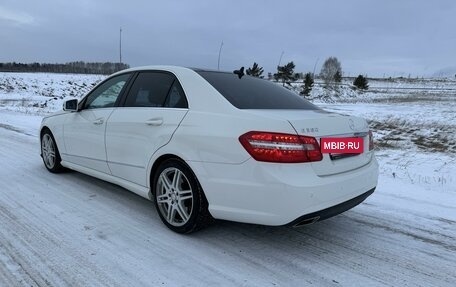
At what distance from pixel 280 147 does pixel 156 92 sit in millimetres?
1646

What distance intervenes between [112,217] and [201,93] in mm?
1598

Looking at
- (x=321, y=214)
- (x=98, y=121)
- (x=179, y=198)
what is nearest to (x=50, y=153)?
(x=98, y=121)

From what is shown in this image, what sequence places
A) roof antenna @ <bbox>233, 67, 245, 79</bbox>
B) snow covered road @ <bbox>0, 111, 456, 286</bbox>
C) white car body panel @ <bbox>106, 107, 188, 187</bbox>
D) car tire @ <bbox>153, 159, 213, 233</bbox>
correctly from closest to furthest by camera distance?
snow covered road @ <bbox>0, 111, 456, 286</bbox> < car tire @ <bbox>153, 159, 213, 233</bbox> < white car body panel @ <bbox>106, 107, 188, 187</bbox> < roof antenna @ <bbox>233, 67, 245, 79</bbox>

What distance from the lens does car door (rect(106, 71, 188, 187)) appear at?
3.73m

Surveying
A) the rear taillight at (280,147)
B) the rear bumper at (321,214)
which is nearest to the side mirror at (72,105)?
the rear taillight at (280,147)

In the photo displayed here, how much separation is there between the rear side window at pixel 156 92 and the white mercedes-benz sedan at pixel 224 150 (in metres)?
0.01

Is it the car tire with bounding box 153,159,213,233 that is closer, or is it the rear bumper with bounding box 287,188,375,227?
the rear bumper with bounding box 287,188,375,227

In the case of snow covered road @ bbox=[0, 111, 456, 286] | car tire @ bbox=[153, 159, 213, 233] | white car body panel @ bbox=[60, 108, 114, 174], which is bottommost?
snow covered road @ bbox=[0, 111, 456, 286]

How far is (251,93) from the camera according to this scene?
3.80 metres

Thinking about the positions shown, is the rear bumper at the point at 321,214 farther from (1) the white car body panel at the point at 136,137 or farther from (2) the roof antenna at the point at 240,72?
(2) the roof antenna at the point at 240,72

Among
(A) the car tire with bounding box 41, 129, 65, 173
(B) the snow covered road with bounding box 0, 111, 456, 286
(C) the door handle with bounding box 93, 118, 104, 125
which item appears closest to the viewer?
(B) the snow covered road with bounding box 0, 111, 456, 286

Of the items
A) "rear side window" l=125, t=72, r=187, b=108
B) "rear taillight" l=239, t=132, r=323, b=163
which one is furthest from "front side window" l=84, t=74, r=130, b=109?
"rear taillight" l=239, t=132, r=323, b=163

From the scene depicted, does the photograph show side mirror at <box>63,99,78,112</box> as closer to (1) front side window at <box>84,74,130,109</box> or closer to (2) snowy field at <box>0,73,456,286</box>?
(1) front side window at <box>84,74,130,109</box>

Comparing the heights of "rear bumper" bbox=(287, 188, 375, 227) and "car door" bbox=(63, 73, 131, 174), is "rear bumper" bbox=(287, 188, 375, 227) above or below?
below
